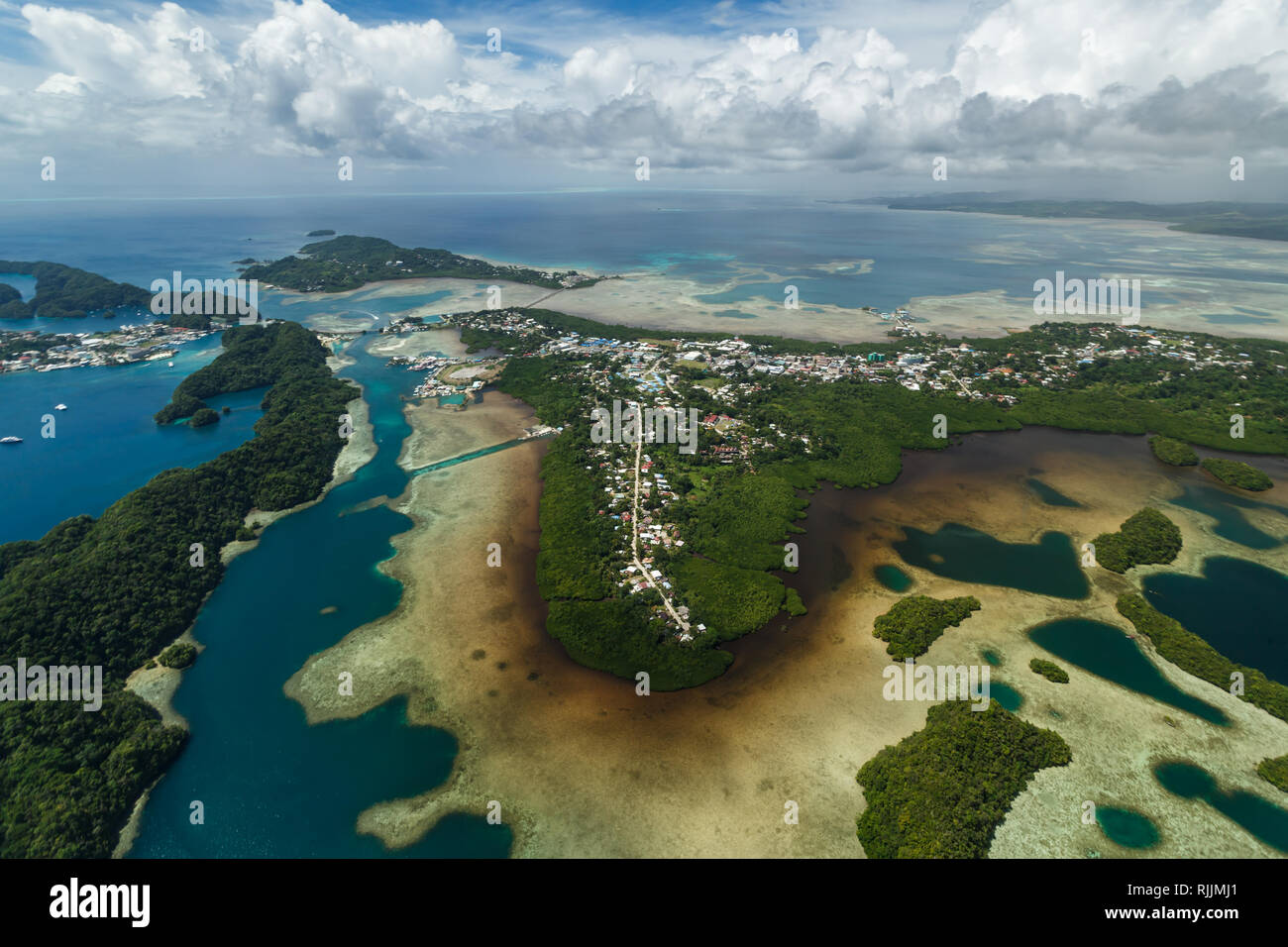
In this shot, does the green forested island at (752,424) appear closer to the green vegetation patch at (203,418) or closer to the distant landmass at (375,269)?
the green vegetation patch at (203,418)

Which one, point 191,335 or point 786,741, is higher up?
point 191,335

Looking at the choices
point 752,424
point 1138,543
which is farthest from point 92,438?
point 1138,543

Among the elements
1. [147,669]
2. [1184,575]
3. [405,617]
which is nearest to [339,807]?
[405,617]

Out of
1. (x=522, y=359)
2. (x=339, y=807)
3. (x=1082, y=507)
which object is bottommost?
(x=339, y=807)

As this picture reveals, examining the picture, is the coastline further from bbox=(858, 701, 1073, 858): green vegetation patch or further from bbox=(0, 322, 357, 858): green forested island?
bbox=(858, 701, 1073, 858): green vegetation patch

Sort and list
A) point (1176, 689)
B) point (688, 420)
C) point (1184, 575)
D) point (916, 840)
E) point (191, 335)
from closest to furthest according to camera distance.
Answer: point (916, 840) → point (1176, 689) → point (1184, 575) → point (688, 420) → point (191, 335)

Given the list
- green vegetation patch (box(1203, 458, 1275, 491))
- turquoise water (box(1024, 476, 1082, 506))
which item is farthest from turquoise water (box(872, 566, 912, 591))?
green vegetation patch (box(1203, 458, 1275, 491))

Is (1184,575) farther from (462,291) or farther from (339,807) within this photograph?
(462,291)
